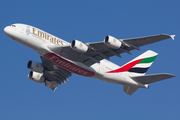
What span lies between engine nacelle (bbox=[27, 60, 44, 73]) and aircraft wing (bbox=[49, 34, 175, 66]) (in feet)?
21.5

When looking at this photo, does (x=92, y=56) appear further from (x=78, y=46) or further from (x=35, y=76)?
(x=35, y=76)

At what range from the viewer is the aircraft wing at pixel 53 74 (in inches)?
1604

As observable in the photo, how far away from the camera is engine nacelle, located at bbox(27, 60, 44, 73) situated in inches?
1549

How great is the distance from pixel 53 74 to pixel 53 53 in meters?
8.85

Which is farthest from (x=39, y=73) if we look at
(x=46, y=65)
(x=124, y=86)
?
(x=124, y=86)

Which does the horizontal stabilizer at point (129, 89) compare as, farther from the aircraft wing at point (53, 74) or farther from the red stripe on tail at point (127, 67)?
the aircraft wing at point (53, 74)

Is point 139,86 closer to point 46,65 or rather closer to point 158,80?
point 158,80

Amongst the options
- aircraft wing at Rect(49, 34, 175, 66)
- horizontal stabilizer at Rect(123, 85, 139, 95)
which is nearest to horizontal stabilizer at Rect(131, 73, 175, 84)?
horizontal stabilizer at Rect(123, 85, 139, 95)

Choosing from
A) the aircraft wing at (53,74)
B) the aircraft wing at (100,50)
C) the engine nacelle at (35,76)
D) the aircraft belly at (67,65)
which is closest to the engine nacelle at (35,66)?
the aircraft wing at (53,74)

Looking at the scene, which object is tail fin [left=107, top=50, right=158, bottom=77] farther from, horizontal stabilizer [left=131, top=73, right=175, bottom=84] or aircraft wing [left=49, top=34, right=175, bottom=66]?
aircraft wing [left=49, top=34, right=175, bottom=66]

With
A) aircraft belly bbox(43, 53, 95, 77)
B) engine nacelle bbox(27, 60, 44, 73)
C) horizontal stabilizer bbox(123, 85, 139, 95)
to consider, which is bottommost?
horizontal stabilizer bbox(123, 85, 139, 95)

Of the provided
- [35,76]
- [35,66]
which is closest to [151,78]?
[35,66]

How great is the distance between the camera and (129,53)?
32.4 metres

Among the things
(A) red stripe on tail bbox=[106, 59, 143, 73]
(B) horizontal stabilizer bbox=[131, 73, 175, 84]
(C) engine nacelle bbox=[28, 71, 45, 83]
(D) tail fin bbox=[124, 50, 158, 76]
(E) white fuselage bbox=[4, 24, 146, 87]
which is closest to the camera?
(B) horizontal stabilizer bbox=[131, 73, 175, 84]
